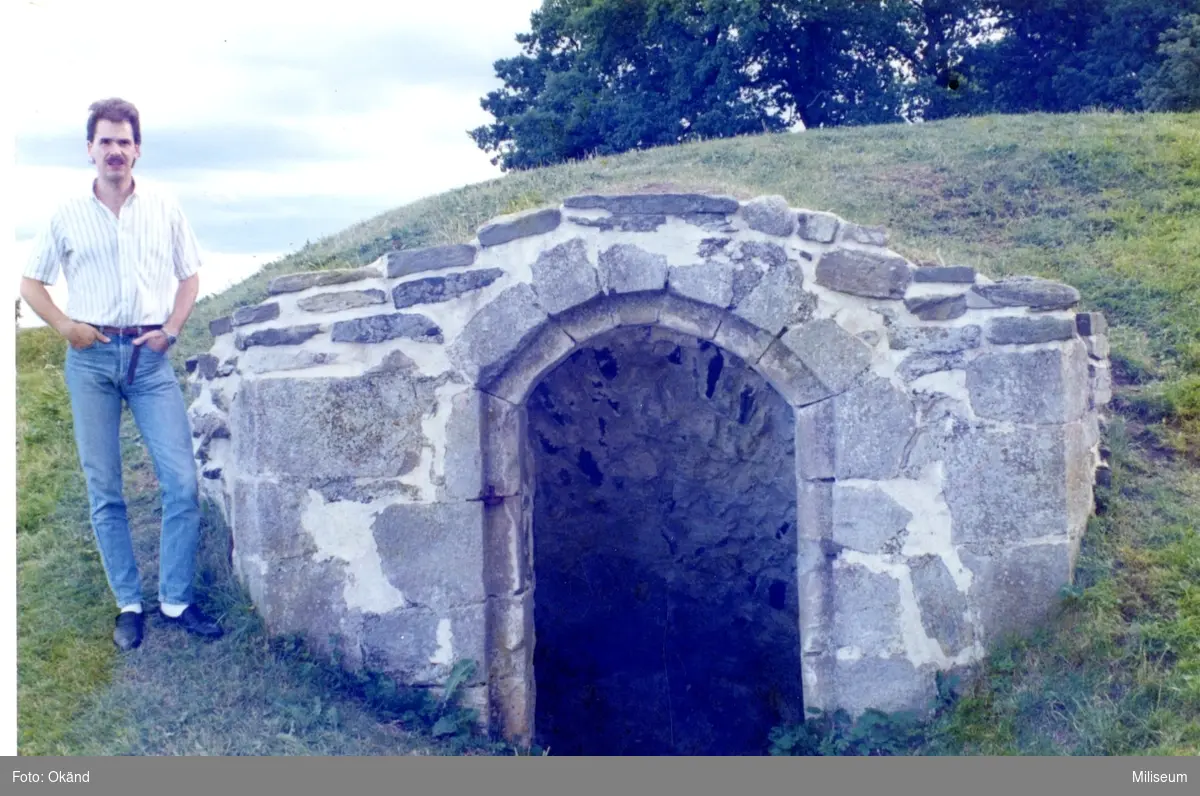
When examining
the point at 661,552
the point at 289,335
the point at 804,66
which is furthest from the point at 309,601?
the point at 804,66

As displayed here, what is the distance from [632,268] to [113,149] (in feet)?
7.12

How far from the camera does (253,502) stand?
4.43m

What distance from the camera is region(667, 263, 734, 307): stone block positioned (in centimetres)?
424

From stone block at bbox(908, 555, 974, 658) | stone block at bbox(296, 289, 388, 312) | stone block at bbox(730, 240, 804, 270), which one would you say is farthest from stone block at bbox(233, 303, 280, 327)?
stone block at bbox(908, 555, 974, 658)

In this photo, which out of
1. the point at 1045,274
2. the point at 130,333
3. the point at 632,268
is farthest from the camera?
the point at 1045,274

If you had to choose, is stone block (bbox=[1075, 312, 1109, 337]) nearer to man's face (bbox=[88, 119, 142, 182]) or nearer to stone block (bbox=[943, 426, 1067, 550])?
stone block (bbox=[943, 426, 1067, 550])

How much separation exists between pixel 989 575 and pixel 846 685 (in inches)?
29.5

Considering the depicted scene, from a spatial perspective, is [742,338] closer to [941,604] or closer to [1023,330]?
[1023,330]

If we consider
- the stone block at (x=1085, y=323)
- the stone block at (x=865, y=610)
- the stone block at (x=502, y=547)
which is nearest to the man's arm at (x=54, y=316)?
the stone block at (x=502, y=547)

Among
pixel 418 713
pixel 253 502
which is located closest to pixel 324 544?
pixel 253 502

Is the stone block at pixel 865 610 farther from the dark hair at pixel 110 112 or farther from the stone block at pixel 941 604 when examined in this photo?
the dark hair at pixel 110 112

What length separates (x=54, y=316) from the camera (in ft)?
13.3

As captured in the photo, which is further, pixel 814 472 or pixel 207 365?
pixel 207 365

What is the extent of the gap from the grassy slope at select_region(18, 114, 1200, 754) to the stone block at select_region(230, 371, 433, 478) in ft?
2.93
